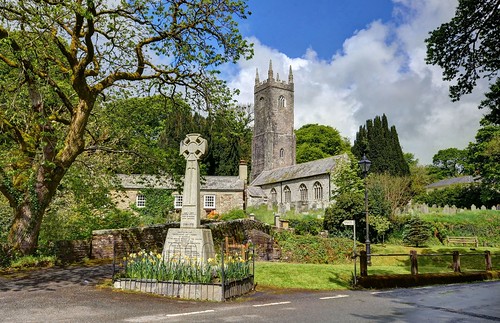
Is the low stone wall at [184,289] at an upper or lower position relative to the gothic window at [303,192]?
lower

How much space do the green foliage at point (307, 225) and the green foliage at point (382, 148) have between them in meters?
29.5

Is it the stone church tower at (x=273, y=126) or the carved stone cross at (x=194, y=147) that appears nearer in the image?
the carved stone cross at (x=194, y=147)

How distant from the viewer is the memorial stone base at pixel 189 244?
11680 millimetres

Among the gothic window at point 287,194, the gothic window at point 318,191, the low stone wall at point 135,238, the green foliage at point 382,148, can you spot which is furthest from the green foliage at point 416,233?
the green foliage at point 382,148

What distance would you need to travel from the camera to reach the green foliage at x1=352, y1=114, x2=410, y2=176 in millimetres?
62188

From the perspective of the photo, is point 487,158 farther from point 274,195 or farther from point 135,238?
point 135,238

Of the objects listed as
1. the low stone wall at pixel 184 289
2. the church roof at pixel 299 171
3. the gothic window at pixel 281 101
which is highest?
the gothic window at pixel 281 101

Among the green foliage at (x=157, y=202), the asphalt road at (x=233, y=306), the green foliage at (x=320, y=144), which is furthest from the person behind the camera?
the green foliage at (x=320, y=144)

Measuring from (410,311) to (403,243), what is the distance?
23543mm

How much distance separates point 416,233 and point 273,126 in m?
48.2

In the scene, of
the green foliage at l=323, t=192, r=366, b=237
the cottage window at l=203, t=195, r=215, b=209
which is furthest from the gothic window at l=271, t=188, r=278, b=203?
the green foliage at l=323, t=192, r=366, b=237

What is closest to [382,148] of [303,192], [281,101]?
[303,192]

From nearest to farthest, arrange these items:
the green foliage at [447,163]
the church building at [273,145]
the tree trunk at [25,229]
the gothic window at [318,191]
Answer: the tree trunk at [25,229]
the gothic window at [318,191]
the church building at [273,145]
the green foliage at [447,163]

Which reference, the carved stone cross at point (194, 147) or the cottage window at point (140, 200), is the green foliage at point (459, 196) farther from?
the carved stone cross at point (194, 147)
